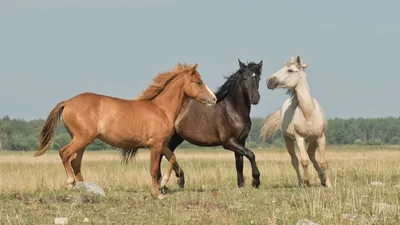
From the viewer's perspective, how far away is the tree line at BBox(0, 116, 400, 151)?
329ft

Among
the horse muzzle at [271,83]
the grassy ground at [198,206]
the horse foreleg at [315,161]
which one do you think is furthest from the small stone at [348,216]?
the horse muzzle at [271,83]

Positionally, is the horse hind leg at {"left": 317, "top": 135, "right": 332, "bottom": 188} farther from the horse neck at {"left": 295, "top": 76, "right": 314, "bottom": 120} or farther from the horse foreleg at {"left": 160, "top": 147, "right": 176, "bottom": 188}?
the horse foreleg at {"left": 160, "top": 147, "right": 176, "bottom": 188}

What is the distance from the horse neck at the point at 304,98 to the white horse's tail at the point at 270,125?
2871 millimetres

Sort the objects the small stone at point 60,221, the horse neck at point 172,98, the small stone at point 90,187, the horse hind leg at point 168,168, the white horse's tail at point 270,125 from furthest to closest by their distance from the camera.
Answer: the white horse's tail at point 270,125
the horse hind leg at point 168,168
the horse neck at point 172,98
the small stone at point 90,187
the small stone at point 60,221

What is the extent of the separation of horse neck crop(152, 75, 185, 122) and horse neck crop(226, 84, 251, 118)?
2191 mm

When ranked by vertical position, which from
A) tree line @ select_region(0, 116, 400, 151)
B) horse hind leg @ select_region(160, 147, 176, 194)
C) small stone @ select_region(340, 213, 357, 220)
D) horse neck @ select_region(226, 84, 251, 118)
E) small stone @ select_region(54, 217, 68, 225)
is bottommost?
tree line @ select_region(0, 116, 400, 151)

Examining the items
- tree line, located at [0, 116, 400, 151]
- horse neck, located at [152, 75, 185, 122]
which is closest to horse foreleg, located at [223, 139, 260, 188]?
horse neck, located at [152, 75, 185, 122]

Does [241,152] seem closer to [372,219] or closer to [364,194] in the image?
[364,194]

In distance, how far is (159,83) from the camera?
1360 centimetres

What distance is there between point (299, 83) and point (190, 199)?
14.6ft

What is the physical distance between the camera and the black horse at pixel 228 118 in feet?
50.1

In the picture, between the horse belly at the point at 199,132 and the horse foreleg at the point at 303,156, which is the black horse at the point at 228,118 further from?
the horse foreleg at the point at 303,156

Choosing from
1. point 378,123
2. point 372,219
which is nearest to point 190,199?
point 372,219

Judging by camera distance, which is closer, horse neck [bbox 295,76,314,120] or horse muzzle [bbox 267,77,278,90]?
horse neck [bbox 295,76,314,120]
